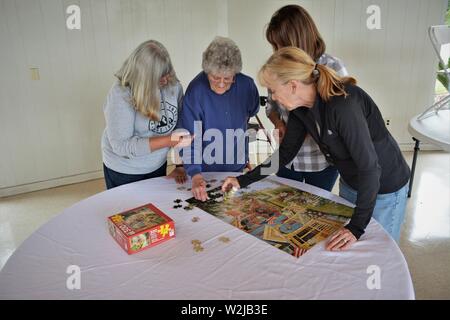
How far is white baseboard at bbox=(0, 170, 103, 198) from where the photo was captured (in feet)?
12.8

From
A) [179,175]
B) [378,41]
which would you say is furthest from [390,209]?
[378,41]

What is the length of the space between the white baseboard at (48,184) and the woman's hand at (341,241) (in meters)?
3.49

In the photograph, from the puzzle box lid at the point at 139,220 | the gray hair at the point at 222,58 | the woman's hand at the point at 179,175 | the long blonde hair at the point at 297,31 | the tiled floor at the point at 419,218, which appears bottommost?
the tiled floor at the point at 419,218

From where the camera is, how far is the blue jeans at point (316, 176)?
202 cm

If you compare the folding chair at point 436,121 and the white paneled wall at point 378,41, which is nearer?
the folding chair at point 436,121

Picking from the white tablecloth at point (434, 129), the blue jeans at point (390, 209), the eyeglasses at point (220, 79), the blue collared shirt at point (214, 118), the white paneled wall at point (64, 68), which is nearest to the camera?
the blue jeans at point (390, 209)

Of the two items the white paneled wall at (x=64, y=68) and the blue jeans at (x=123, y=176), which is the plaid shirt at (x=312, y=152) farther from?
the white paneled wall at (x=64, y=68)

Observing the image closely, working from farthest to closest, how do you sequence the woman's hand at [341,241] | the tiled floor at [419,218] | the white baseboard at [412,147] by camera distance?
1. the white baseboard at [412,147]
2. the tiled floor at [419,218]
3. the woman's hand at [341,241]

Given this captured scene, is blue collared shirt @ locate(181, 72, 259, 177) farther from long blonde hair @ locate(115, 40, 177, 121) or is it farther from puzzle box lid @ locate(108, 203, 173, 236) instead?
puzzle box lid @ locate(108, 203, 173, 236)

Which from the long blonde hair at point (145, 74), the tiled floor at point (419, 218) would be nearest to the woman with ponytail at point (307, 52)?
the long blonde hair at point (145, 74)

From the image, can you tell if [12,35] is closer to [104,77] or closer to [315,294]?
[104,77]

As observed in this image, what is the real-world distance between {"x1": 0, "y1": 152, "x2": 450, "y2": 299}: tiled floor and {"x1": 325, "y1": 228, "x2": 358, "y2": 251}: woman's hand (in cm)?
125

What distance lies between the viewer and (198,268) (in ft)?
4.12

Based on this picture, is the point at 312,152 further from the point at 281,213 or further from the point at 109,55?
the point at 109,55
